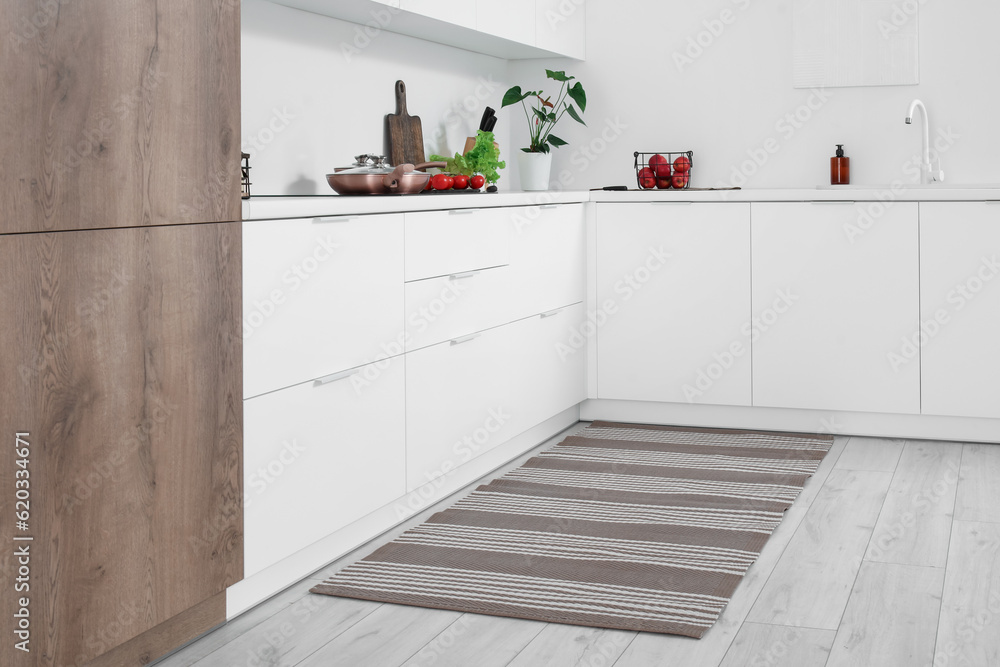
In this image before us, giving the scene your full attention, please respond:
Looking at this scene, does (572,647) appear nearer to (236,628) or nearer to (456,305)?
(236,628)

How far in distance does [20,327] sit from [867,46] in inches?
152

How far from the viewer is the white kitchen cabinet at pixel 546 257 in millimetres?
3807

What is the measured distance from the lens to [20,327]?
1.75m

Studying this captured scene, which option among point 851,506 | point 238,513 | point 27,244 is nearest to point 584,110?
point 851,506

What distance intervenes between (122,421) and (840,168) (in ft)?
11.4

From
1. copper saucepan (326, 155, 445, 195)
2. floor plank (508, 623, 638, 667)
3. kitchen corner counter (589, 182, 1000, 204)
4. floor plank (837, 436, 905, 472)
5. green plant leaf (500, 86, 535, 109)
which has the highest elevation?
green plant leaf (500, 86, 535, 109)

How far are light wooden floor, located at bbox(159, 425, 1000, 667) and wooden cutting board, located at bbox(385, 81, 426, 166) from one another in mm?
1545

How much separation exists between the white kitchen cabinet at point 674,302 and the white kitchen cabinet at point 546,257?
13 cm

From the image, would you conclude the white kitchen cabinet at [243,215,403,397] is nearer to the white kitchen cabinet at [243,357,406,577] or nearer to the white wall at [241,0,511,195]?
the white kitchen cabinet at [243,357,406,577]

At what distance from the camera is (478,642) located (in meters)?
2.31

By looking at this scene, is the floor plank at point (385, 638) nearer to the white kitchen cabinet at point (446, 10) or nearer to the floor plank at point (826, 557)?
the floor plank at point (826, 557)

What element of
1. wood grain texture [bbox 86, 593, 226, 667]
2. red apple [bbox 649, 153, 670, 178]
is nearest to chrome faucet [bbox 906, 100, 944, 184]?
red apple [bbox 649, 153, 670, 178]

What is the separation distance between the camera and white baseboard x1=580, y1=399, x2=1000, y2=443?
13.5 ft

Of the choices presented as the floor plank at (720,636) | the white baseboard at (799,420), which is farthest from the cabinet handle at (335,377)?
the white baseboard at (799,420)
